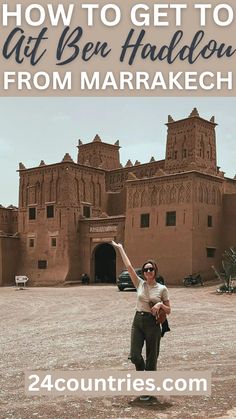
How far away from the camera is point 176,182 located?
34.8m

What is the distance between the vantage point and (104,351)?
36.3 ft

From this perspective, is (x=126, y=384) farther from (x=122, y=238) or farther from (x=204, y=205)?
(x=122, y=238)

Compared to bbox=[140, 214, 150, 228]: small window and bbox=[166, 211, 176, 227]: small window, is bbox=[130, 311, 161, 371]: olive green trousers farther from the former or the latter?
bbox=[140, 214, 150, 228]: small window

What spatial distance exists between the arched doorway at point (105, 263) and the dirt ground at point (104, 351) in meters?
17.5

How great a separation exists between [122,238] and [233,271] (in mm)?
11660

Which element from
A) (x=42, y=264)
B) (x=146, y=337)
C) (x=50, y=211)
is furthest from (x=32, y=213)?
(x=146, y=337)

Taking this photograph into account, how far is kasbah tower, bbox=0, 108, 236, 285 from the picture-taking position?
34.2 metres

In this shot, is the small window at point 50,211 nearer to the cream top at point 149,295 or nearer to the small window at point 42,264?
the small window at point 42,264

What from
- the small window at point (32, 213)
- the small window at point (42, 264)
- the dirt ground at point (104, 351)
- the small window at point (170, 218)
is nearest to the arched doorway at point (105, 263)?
the small window at point (42, 264)

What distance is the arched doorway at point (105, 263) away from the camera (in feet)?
135

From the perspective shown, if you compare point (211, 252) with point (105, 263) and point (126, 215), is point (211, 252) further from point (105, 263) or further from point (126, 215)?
point (105, 263)

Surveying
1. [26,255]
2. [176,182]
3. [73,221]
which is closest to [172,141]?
[176,182]

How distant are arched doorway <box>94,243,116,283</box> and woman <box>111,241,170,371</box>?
33281 mm

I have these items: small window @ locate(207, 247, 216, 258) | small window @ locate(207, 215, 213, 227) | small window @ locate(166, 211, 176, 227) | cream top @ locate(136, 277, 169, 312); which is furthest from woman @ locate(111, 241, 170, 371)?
small window @ locate(207, 215, 213, 227)
